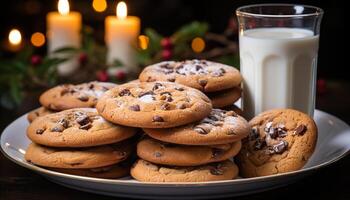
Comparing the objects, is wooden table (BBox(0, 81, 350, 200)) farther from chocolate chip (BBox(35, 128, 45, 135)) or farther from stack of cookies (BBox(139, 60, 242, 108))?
stack of cookies (BBox(139, 60, 242, 108))

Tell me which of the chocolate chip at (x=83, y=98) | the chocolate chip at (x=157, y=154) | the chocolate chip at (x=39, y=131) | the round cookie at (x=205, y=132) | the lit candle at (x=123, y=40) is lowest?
the lit candle at (x=123, y=40)

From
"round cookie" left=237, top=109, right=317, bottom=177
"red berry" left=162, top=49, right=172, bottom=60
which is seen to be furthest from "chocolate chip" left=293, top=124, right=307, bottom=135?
"red berry" left=162, top=49, right=172, bottom=60

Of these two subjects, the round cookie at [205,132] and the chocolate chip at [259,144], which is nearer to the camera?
the round cookie at [205,132]

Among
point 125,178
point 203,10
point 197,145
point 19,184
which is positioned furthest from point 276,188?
point 203,10

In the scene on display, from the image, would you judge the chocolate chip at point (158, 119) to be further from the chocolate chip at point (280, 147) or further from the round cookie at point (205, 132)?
the chocolate chip at point (280, 147)

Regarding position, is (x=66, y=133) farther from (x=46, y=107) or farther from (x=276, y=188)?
(x=276, y=188)

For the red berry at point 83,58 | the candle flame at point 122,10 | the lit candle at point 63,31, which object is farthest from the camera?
the lit candle at point 63,31

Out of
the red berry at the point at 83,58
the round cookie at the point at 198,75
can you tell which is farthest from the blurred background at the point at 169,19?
the round cookie at the point at 198,75
